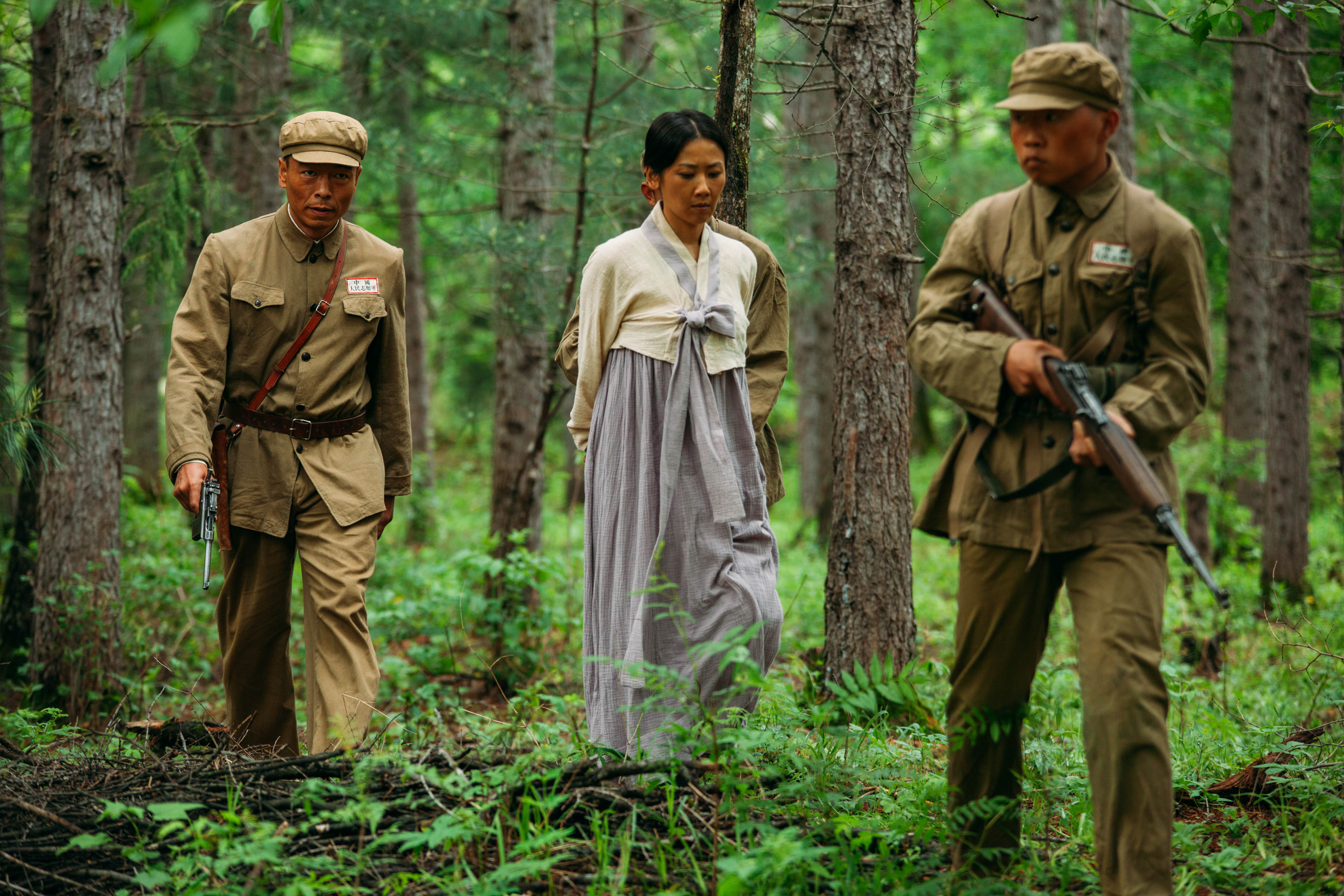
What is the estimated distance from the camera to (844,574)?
556cm

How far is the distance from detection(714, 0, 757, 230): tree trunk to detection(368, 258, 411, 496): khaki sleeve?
1562 mm

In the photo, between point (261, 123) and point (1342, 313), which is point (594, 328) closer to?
point (1342, 313)

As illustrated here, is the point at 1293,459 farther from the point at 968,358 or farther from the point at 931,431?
the point at 931,431

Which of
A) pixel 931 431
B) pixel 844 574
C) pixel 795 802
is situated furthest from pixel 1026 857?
pixel 931 431

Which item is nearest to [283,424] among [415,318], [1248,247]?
[415,318]

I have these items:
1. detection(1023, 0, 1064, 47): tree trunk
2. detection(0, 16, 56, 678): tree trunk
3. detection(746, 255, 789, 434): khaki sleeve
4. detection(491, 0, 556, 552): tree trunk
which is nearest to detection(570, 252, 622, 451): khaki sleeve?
detection(746, 255, 789, 434): khaki sleeve

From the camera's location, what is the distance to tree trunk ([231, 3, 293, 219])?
10.6 m

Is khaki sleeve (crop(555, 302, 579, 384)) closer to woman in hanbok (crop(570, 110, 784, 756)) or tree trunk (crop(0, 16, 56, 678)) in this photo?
woman in hanbok (crop(570, 110, 784, 756))

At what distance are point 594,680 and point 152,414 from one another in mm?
12420

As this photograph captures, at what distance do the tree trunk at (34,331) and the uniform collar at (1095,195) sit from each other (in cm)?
570

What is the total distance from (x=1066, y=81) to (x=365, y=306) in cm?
294

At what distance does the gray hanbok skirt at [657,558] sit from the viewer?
162 inches

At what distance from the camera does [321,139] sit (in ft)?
14.6

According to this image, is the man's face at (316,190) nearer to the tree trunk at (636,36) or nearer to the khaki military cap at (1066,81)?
the tree trunk at (636,36)
